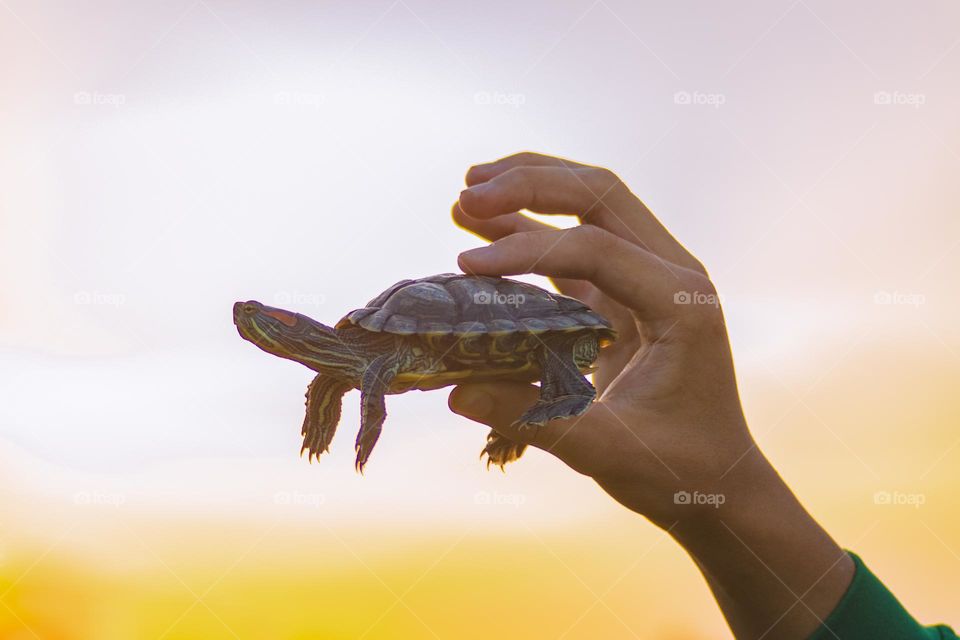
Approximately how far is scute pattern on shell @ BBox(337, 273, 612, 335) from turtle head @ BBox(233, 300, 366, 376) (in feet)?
0.63

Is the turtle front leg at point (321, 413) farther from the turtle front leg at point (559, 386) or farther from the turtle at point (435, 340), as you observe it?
the turtle front leg at point (559, 386)

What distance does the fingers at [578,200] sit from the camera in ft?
15.7

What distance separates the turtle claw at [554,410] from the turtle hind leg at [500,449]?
1.07 m

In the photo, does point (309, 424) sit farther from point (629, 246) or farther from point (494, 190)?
point (629, 246)

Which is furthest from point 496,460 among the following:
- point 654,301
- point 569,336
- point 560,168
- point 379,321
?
point 560,168

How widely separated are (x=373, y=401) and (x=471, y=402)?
604 millimetres

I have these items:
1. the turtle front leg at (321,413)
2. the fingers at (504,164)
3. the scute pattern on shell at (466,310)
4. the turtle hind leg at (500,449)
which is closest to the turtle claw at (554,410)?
the scute pattern on shell at (466,310)

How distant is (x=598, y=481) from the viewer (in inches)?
159

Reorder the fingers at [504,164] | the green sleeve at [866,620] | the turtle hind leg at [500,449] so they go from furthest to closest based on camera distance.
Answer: the fingers at [504,164]
the turtle hind leg at [500,449]
the green sleeve at [866,620]

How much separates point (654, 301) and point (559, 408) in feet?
2.77

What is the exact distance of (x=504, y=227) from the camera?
6.05m

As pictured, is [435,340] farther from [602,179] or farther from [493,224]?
[493,224]

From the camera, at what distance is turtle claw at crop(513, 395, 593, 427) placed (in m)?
3.76

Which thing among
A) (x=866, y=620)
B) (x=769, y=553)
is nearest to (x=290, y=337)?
(x=769, y=553)
